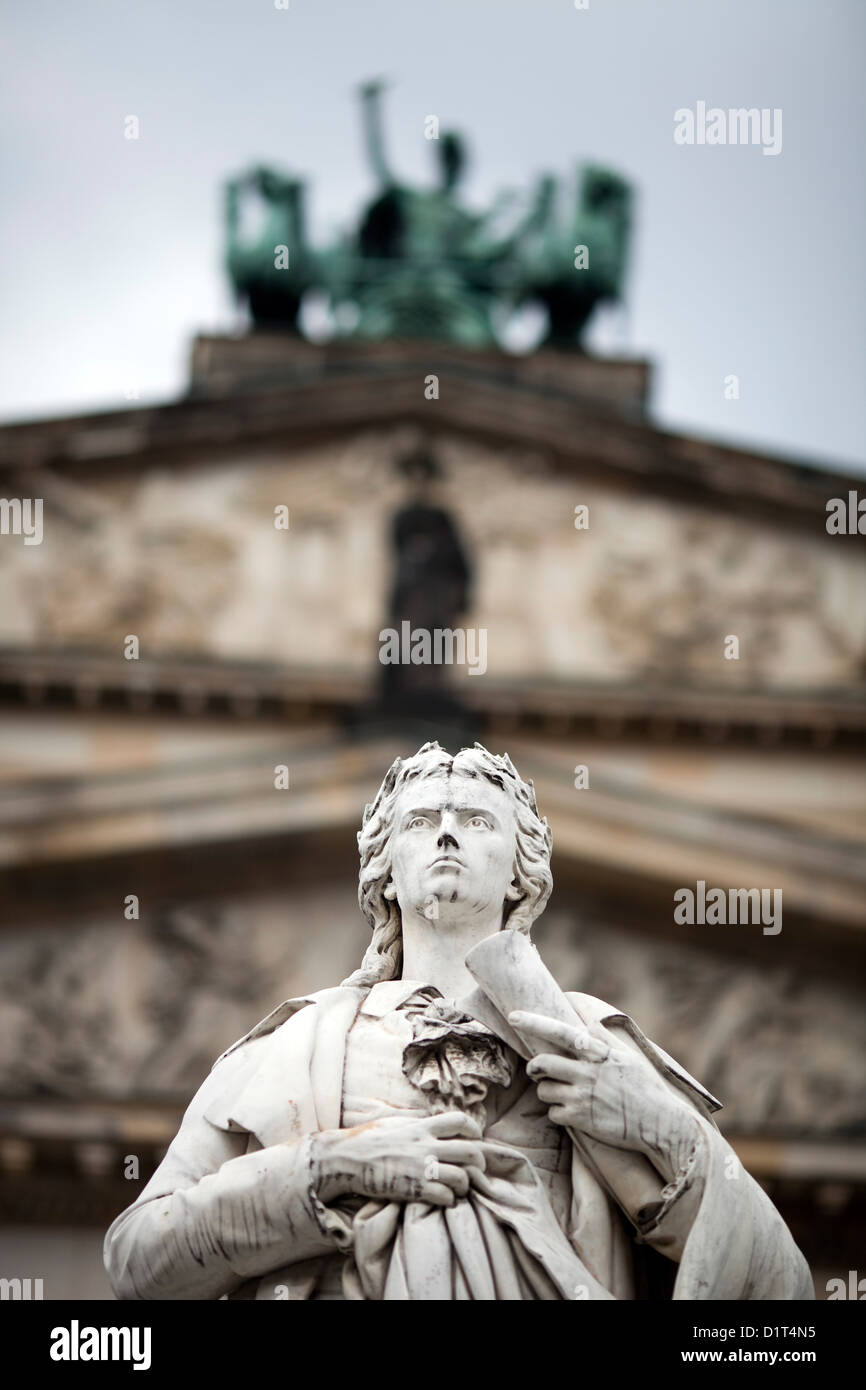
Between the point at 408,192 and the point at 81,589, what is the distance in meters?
7.77

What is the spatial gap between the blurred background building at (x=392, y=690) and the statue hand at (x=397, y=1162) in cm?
1153

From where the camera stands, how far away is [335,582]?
2145 cm

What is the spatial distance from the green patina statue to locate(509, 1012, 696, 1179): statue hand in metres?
21.0

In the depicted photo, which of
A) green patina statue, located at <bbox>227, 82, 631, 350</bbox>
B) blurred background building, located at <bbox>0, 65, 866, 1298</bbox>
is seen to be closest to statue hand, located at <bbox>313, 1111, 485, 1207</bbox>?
blurred background building, located at <bbox>0, 65, 866, 1298</bbox>

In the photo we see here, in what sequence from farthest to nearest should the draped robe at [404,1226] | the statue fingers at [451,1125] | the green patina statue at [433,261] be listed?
the green patina statue at [433,261]
the statue fingers at [451,1125]
the draped robe at [404,1226]

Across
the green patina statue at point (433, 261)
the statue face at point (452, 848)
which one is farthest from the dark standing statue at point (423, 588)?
the statue face at point (452, 848)

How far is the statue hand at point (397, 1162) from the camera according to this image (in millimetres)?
3875

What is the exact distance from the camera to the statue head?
14.4 ft

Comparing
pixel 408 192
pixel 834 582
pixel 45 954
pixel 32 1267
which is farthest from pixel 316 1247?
pixel 408 192

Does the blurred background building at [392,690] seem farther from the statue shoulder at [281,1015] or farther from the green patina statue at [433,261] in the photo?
the statue shoulder at [281,1015]

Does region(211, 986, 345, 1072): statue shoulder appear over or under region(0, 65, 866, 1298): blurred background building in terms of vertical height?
under

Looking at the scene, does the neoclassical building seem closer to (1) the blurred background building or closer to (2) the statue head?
(1) the blurred background building

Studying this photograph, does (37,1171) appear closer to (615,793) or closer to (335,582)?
(615,793)

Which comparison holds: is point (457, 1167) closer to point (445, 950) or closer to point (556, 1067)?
point (556, 1067)
